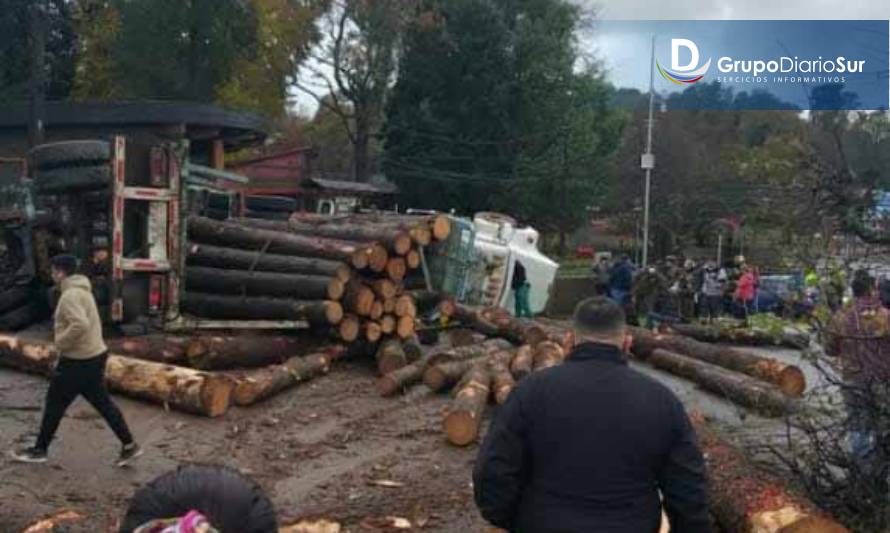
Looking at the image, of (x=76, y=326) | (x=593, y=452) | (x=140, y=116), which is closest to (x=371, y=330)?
(x=76, y=326)

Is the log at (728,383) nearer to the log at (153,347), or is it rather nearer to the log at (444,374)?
the log at (444,374)

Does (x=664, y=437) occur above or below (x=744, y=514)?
above

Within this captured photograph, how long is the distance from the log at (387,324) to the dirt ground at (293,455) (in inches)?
56.5

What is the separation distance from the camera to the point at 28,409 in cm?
927

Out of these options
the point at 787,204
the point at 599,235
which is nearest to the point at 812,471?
the point at 787,204

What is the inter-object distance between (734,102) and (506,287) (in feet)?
57.7

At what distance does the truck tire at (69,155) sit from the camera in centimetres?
1122

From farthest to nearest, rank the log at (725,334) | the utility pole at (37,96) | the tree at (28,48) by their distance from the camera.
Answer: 1. the tree at (28,48)
2. the utility pole at (37,96)
3. the log at (725,334)

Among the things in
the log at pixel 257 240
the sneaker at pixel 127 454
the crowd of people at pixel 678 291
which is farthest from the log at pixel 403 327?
the crowd of people at pixel 678 291

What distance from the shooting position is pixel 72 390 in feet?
24.4

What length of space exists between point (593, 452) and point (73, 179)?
29.5 feet

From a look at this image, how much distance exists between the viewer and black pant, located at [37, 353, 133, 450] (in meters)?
7.41

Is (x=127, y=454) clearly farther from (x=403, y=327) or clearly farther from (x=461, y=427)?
(x=403, y=327)

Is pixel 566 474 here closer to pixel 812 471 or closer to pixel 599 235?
pixel 812 471
